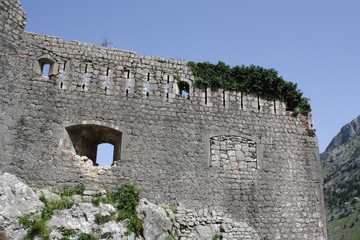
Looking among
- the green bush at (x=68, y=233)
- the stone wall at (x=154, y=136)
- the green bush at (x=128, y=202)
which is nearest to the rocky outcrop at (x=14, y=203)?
the stone wall at (x=154, y=136)

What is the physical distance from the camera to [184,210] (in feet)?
33.5

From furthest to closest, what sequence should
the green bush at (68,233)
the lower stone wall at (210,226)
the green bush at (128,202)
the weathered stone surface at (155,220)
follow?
the lower stone wall at (210,226)
the weathered stone surface at (155,220)
the green bush at (128,202)
the green bush at (68,233)

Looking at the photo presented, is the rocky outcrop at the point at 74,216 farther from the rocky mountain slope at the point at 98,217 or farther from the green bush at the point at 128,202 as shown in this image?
the green bush at the point at 128,202

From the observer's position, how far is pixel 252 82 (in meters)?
12.2

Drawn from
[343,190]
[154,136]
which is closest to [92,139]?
[154,136]

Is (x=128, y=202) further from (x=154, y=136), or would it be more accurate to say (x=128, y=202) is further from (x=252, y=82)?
(x=252, y=82)

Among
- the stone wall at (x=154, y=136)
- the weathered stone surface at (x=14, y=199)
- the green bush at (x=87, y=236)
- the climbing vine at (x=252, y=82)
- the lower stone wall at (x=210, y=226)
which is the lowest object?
the green bush at (x=87, y=236)

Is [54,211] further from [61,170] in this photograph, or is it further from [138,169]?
[138,169]

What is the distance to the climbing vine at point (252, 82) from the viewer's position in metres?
11.9

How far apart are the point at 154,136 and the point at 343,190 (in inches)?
1939

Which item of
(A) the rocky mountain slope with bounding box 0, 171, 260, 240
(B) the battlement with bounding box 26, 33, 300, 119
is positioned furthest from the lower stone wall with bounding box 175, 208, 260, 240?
(B) the battlement with bounding box 26, 33, 300, 119

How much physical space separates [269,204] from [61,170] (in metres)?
5.91

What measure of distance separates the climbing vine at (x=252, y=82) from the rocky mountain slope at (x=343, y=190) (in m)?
30.2

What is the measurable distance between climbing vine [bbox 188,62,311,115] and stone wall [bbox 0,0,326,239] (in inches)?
11.8
